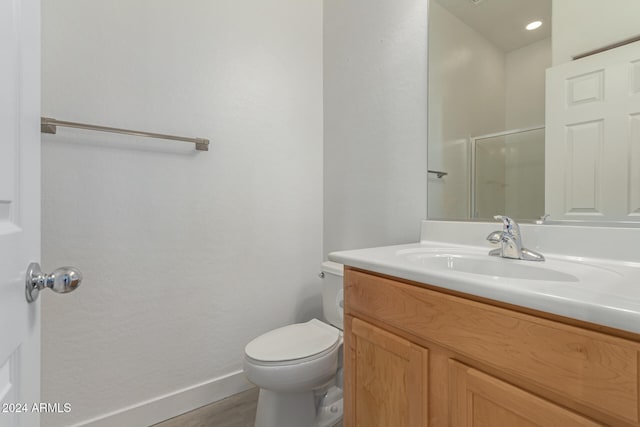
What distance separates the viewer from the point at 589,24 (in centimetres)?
89

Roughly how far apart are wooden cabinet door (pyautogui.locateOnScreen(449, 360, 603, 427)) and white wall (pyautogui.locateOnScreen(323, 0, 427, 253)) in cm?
78

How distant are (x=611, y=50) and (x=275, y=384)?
5.05ft

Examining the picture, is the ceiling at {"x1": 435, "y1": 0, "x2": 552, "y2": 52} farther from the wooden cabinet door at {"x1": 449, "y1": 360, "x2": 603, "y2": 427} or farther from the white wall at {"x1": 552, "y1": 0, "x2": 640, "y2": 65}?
the wooden cabinet door at {"x1": 449, "y1": 360, "x2": 603, "y2": 427}

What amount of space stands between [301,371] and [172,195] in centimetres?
97

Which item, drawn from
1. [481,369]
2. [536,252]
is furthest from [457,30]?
[481,369]

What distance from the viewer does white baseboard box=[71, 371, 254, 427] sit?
1.22 m

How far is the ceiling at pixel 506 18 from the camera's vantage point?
99 cm

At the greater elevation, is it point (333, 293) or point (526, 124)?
point (526, 124)

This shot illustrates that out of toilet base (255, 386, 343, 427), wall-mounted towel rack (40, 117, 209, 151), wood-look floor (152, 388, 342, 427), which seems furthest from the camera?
wood-look floor (152, 388, 342, 427)

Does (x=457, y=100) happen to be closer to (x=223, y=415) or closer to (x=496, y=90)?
(x=496, y=90)

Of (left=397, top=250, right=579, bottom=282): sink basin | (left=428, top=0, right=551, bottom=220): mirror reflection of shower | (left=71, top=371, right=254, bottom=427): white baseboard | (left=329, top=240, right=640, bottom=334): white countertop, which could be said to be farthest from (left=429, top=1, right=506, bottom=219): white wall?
(left=71, top=371, right=254, bottom=427): white baseboard

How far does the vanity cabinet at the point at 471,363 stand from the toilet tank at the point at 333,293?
461 millimetres

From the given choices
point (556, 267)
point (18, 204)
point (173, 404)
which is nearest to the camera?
point (18, 204)

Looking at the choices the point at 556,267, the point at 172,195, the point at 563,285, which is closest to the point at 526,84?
the point at 556,267
